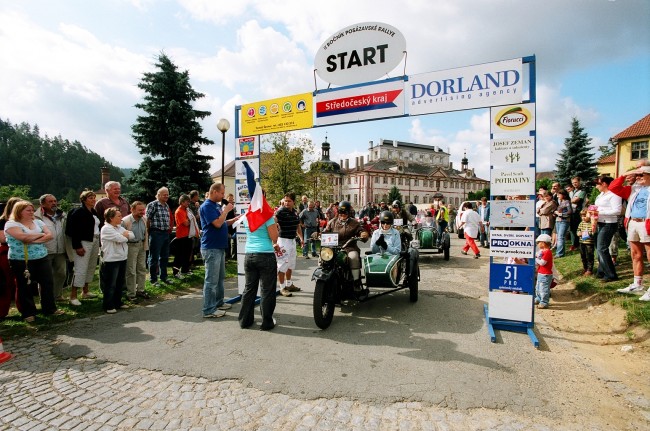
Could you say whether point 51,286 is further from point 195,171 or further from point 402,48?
point 195,171

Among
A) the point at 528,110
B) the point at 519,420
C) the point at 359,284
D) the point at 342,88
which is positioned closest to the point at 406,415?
the point at 519,420

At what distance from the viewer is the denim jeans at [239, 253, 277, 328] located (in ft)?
17.2

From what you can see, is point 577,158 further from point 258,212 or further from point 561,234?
point 258,212

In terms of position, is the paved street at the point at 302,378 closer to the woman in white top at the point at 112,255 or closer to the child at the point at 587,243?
the woman in white top at the point at 112,255

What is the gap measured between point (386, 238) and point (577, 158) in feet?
133

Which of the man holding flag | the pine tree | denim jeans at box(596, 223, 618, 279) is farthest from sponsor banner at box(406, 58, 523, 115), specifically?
the pine tree

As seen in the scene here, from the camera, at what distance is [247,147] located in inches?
281

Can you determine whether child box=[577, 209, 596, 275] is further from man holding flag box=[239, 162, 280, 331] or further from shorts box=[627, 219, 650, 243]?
man holding flag box=[239, 162, 280, 331]

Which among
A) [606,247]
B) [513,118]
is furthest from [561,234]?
[513,118]

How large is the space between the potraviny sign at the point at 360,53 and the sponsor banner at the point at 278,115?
0.65 m

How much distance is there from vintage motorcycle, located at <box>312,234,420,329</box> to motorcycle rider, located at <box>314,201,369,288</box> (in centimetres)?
11

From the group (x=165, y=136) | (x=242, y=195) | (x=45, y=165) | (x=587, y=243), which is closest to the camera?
(x=242, y=195)

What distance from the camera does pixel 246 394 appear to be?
3436 mm

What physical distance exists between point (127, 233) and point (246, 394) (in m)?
4.26
